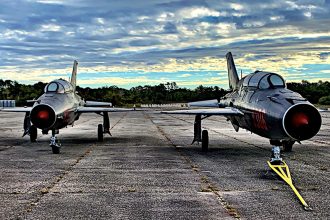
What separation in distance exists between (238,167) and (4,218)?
273 inches

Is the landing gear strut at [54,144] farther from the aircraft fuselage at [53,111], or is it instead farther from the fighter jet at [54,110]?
the aircraft fuselage at [53,111]

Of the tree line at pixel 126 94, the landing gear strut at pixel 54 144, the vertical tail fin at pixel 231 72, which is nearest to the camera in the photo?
the landing gear strut at pixel 54 144

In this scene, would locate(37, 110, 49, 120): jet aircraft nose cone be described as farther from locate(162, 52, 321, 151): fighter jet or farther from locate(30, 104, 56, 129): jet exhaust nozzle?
locate(162, 52, 321, 151): fighter jet

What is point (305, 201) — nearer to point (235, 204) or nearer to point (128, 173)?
point (235, 204)

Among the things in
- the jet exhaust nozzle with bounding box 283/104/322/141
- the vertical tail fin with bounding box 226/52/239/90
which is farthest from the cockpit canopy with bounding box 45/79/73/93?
the jet exhaust nozzle with bounding box 283/104/322/141

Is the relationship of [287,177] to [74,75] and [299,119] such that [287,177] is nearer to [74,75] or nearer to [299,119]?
[299,119]

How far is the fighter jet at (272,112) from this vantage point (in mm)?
10133

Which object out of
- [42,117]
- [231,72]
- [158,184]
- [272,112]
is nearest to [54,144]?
[42,117]

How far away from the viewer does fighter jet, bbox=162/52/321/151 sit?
399 inches

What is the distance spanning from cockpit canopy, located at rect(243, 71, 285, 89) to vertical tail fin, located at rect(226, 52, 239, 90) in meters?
6.00

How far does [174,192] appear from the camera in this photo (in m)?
8.51

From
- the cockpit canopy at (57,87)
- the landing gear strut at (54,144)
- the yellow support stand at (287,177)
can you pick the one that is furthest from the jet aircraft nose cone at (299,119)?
the cockpit canopy at (57,87)

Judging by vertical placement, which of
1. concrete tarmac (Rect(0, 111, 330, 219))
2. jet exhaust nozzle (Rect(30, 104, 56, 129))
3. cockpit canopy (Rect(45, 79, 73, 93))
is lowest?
concrete tarmac (Rect(0, 111, 330, 219))

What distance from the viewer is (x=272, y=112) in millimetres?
11086
